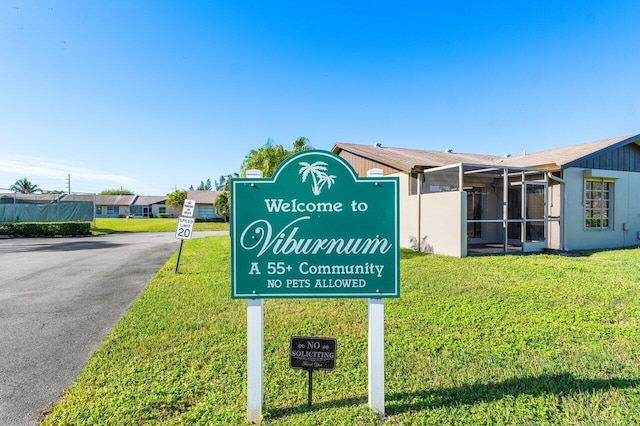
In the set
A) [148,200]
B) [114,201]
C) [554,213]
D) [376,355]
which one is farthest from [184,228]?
→ [114,201]

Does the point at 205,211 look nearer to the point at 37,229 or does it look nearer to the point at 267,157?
the point at 37,229

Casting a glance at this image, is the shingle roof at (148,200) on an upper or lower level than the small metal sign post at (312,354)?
upper

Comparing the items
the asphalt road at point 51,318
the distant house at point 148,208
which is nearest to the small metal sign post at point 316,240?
the asphalt road at point 51,318

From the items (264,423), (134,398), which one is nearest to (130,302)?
(134,398)

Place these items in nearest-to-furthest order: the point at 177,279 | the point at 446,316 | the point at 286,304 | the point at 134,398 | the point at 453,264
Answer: the point at 134,398
the point at 446,316
the point at 286,304
the point at 177,279
the point at 453,264

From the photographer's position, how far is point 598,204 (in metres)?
12.8

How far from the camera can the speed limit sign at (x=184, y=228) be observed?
8477mm

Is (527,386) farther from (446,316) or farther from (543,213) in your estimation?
(543,213)

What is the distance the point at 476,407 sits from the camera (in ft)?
8.80

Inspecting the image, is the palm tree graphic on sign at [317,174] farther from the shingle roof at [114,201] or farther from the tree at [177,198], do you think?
the shingle roof at [114,201]

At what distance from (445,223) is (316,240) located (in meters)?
8.83

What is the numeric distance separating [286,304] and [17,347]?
341cm

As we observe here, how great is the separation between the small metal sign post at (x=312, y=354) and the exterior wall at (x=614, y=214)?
494 inches

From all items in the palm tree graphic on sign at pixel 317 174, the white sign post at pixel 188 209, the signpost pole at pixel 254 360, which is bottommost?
the signpost pole at pixel 254 360
